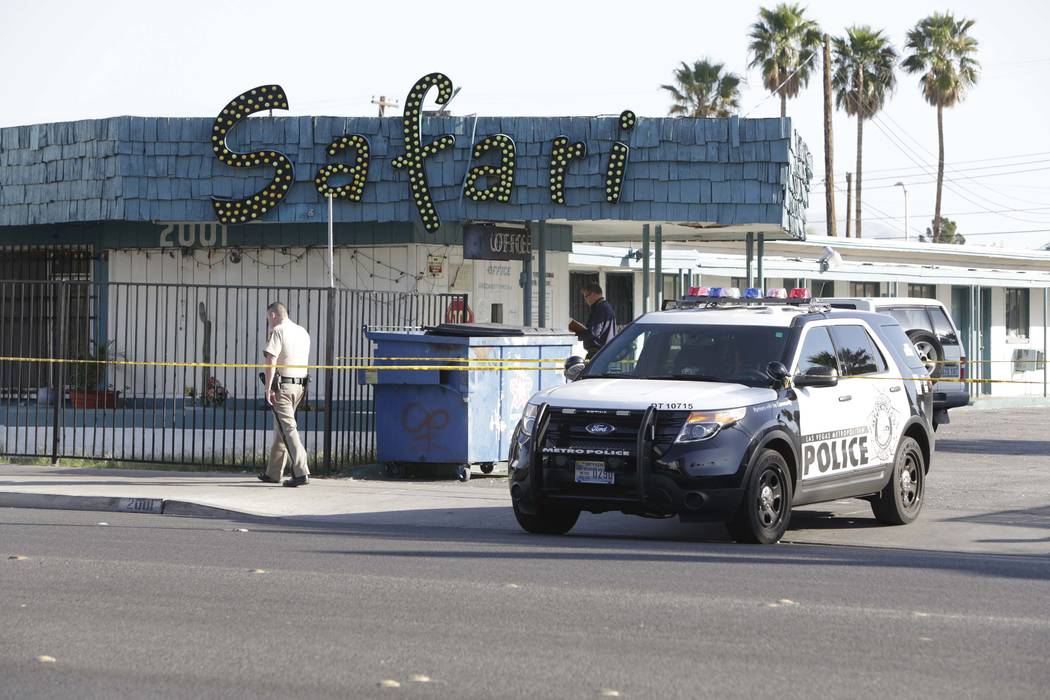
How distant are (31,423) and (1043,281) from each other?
25.0 m

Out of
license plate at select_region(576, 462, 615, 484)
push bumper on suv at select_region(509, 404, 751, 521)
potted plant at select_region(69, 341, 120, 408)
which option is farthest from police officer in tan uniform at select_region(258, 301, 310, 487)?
potted plant at select_region(69, 341, 120, 408)

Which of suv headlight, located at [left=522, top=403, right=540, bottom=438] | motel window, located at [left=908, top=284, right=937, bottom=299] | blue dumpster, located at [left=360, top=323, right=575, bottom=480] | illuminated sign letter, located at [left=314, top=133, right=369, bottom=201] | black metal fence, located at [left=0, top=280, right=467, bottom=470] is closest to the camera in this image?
suv headlight, located at [left=522, top=403, right=540, bottom=438]

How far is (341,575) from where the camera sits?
9.58 meters

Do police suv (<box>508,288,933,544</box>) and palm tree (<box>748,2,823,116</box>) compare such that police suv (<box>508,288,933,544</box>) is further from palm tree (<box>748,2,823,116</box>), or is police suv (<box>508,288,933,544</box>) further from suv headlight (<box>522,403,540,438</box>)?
palm tree (<box>748,2,823,116</box>)

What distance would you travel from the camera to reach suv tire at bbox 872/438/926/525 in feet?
42.6

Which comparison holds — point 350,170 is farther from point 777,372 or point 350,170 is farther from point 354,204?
point 777,372

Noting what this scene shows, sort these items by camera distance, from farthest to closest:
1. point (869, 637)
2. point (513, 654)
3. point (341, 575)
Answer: point (341, 575) < point (869, 637) < point (513, 654)

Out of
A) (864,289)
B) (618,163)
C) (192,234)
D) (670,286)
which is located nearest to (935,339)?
(618,163)

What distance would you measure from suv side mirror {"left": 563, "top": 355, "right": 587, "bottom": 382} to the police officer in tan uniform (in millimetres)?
3626

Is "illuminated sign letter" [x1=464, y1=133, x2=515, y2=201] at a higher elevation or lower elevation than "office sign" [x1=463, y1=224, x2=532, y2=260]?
higher

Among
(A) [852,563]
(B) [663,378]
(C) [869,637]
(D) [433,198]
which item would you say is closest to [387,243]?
(D) [433,198]

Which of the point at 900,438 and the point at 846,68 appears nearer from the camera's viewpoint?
the point at 900,438

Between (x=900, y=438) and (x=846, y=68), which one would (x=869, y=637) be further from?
(x=846, y=68)

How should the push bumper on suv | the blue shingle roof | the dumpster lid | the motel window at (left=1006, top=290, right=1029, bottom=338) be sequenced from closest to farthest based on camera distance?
1. the push bumper on suv
2. the dumpster lid
3. the blue shingle roof
4. the motel window at (left=1006, top=290, right=1029, bottom=338)
